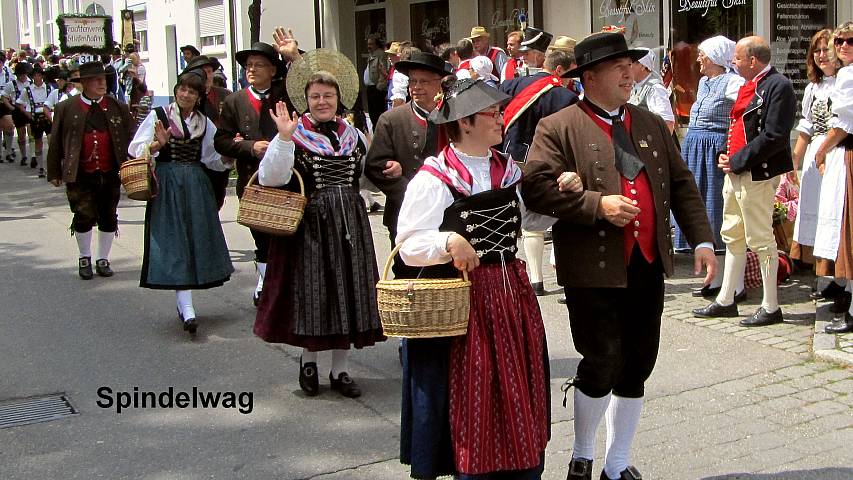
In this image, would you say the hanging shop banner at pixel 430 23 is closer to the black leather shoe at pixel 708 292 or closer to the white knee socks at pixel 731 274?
the black leather shoe at pixel 708 292

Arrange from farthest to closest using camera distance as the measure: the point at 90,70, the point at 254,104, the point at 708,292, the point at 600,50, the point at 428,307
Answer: the point at 90,70 → the point at 708,292 → the point at 254,104 → the point at 600,50 → the point at 428,307

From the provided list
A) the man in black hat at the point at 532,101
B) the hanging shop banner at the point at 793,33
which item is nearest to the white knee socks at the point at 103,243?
the man in black hat at the point at 532,101

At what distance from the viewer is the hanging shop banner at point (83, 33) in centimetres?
2155

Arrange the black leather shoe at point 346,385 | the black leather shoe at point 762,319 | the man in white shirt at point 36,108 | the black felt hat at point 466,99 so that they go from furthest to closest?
1. the man in white shirt at point 36,108
2. the black leather shoe at point 762,319
3. the black leather shoe at point 346,385
4. the black felt hat at point 466,99

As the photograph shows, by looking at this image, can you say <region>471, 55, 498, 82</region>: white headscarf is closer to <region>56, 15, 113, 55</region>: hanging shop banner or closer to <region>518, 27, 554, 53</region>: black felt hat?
<region>518, 27, 554, 53</region>: black felt hat

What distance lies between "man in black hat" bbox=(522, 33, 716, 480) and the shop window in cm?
773

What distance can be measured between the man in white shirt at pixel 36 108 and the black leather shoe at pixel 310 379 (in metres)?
14.5

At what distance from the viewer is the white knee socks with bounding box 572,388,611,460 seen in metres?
4.19

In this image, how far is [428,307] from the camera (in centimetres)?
353

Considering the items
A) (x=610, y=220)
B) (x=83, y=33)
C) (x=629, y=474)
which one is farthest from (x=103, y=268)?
(x=83, y=33)

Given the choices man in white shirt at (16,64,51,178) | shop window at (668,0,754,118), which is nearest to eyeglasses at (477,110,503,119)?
shop window at (668,0,754,118)

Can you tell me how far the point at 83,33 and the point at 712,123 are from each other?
1721 centimetres

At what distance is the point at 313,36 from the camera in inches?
821

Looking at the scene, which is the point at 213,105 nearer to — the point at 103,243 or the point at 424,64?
the point at 103,243
